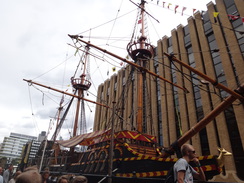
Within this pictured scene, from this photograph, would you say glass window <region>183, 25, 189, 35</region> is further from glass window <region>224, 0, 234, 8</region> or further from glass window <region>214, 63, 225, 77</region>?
glass window <region>214, 63, 225, 77</region>

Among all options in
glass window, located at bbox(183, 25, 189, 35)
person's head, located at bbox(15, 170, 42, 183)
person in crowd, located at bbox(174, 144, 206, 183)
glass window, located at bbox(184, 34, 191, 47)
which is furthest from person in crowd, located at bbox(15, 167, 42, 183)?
glass window, located at bbox(183, 25, 189, 35)

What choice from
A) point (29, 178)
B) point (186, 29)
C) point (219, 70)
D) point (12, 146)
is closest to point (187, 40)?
point (186, 29)

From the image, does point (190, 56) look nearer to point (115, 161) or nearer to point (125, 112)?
point (125, 112)

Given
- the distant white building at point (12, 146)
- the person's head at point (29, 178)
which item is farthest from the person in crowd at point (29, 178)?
the distant white building at point (12, 146)

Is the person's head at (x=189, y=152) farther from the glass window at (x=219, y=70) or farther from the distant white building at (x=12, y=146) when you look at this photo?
the distant white building at (x=12, y=146)

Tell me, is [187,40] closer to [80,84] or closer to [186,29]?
[186,29]

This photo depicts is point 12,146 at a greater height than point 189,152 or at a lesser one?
greater

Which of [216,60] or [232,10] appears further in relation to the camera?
[216,60]

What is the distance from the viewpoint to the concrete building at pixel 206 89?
12898 millimetres

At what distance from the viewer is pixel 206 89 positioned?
1495cm

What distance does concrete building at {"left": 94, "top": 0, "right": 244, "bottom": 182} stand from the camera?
42.3 feet

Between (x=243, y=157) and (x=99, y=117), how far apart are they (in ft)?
72.2

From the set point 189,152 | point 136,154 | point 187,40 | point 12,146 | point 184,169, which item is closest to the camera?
point 184,169

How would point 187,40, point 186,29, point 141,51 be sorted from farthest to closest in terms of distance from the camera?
point 186,29
point 187,40
point 141,51
